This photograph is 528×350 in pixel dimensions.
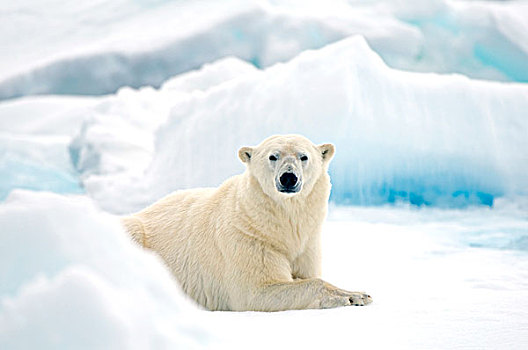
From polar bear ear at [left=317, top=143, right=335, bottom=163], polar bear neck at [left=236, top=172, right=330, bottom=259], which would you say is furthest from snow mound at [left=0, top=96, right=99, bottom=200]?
polar bear ear at [left=317, top=143, right=335, bottom=163]

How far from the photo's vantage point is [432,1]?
12594 mm

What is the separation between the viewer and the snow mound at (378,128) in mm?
7469

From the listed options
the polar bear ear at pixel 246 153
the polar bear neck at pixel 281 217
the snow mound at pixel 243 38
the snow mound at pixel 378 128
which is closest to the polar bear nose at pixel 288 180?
the polar bear neck at pixel 281 217

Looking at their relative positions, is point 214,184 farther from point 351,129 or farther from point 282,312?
point 282,312

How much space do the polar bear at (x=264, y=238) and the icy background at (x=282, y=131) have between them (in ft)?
0.96

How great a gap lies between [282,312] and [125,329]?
1667 millimetres

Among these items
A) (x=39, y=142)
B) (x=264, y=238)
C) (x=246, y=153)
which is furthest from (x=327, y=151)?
(x=39, y=142)

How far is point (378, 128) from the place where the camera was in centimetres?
743

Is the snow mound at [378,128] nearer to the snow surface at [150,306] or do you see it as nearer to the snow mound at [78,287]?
the snow surface at [150,306]

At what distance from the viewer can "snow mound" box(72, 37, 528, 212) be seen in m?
7.47

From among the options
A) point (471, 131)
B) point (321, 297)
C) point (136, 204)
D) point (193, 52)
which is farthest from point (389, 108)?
point (193, 52)

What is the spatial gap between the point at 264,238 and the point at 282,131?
4386 mm

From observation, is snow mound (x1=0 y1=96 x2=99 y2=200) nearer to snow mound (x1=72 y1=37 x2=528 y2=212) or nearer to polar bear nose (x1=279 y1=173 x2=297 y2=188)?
snow mound (x1=72 y1=37 x2=528 y2=212)

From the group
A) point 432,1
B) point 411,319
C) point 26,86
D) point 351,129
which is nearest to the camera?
point 411,319
